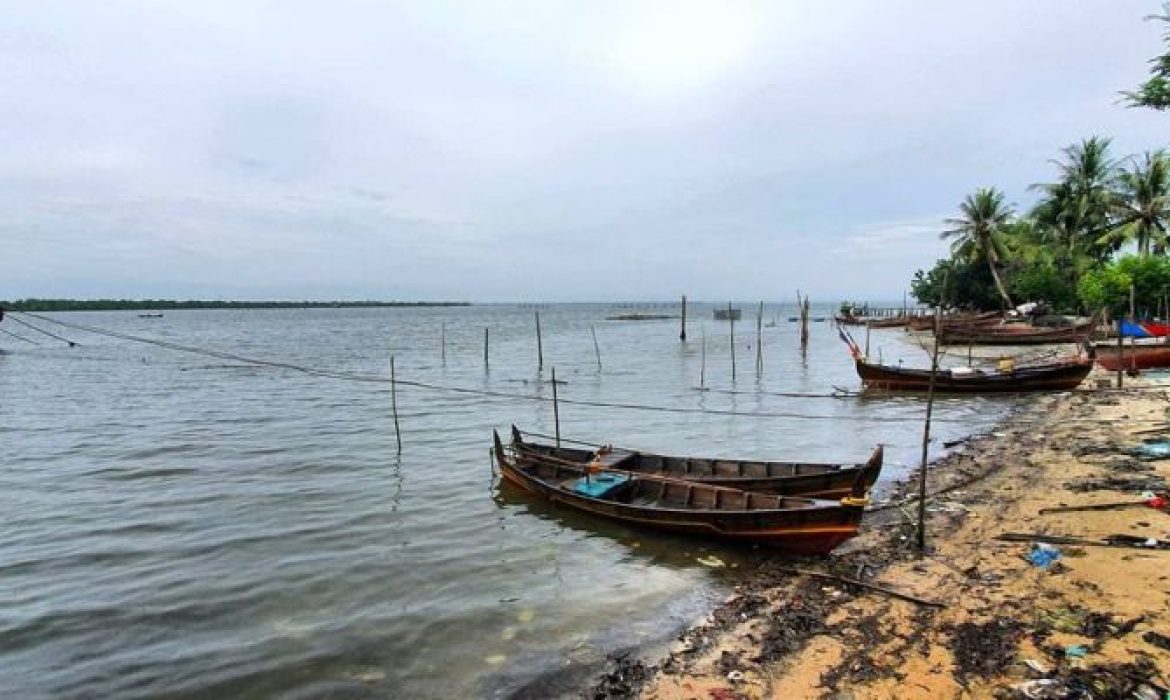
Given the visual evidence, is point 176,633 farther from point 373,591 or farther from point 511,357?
point 511,357

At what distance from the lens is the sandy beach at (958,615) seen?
6223 millimetres

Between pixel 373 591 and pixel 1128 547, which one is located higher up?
pixel 1128 547

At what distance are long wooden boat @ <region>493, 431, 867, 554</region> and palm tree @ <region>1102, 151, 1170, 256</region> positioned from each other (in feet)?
131

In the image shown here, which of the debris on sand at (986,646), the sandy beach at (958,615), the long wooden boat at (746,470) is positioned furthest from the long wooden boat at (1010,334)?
the debris on sand at (986,646)

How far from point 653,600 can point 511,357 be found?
135ft

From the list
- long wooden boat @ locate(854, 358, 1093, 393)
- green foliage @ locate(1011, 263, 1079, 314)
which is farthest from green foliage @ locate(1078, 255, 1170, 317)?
green foliage @ locate(1011, 263, 1079, 314)

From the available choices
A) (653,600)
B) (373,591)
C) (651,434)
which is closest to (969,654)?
(653,600)

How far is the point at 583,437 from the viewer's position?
20656 millimetres

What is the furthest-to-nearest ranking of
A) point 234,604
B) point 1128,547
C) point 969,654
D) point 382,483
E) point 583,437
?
point 583,437 → point 382,483 → point 234,604 → point 1128,547 → point 969,654

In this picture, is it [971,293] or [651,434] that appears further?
[971,293]

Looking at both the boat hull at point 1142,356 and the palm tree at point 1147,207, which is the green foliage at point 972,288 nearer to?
the palm tree at point 1147,207

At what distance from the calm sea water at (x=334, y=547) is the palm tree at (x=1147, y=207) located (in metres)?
23.2

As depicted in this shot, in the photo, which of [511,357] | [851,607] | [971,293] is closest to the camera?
[851,607]

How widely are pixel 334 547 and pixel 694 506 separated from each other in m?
5.88
